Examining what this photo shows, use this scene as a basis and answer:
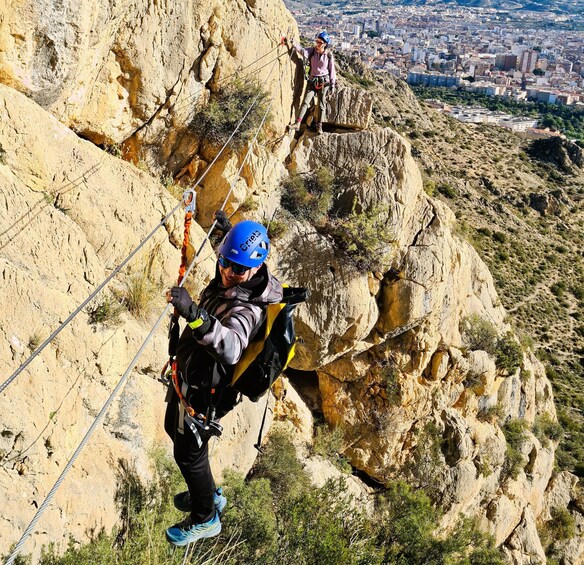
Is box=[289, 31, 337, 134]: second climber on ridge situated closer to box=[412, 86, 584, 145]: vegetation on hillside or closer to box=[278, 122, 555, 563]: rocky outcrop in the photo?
box=[278, 122, 555, 563]: rocky outcrop

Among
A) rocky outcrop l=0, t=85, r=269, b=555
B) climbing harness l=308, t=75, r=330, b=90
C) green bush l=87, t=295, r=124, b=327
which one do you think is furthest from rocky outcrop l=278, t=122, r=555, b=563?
green bush l=87, t=295, r=124, b=327

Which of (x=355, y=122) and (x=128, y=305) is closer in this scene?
(x=128, y=305)

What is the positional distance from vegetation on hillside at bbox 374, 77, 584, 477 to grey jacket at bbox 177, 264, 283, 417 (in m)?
12.7

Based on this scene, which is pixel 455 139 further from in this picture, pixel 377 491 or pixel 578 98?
pixel 578 98

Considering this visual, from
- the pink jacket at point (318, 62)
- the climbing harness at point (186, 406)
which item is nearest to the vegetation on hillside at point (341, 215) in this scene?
the pink jacket at point (318, 62)

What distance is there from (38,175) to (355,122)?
7.40 metres

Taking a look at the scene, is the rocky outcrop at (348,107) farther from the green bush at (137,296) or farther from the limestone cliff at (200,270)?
the green bush at (137,296)

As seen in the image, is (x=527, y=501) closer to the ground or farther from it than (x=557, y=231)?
farther from it

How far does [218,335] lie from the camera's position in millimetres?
3629

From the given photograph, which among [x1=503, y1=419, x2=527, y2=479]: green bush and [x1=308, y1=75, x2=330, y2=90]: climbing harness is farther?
[x1=503, y1=419, x2=527, y2=479]: green bush

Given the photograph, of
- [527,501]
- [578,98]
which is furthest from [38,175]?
[578,98]

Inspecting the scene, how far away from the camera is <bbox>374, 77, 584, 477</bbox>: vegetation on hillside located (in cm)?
3183

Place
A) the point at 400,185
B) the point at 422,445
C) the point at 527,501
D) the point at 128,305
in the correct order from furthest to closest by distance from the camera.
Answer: the point at 527,501 → the point at 422,445 → the point at 400,185 → the point at 128,305

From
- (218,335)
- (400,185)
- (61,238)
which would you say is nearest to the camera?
(218,335)
